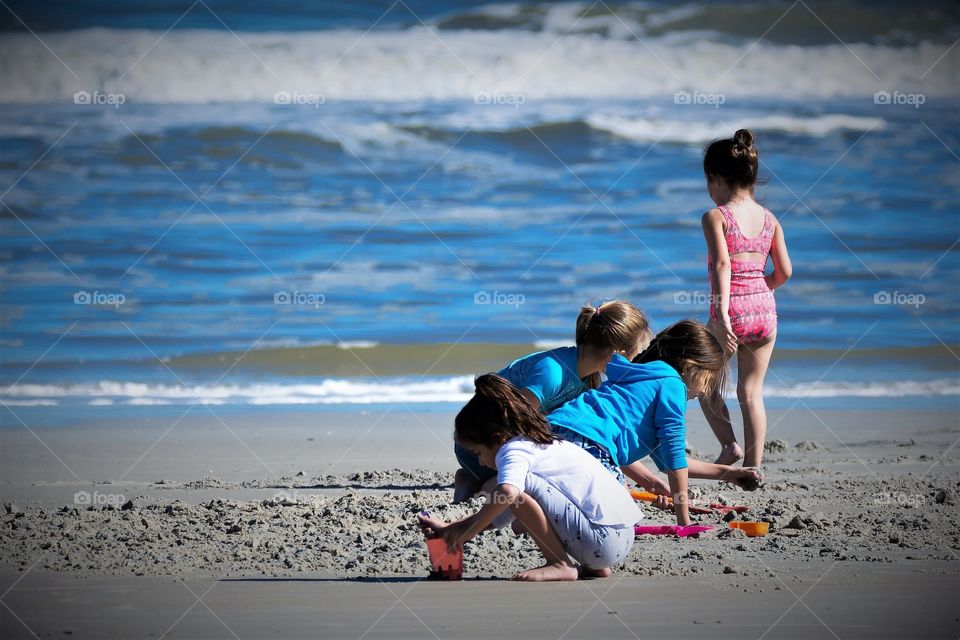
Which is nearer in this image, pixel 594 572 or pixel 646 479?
pixel 594 572

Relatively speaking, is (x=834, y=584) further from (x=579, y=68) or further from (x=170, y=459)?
(x=579, y=68)

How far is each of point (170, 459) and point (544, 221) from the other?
8.79 meters

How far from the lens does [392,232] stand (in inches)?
603

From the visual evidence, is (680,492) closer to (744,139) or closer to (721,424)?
(721,424)

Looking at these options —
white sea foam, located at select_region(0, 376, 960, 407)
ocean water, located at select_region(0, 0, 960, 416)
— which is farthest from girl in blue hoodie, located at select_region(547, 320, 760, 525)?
ocean water, located at select_region(0, 0, 960, 416)

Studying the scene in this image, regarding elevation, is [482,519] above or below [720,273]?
below

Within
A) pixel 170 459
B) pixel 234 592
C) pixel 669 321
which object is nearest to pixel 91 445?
pixel 170 459

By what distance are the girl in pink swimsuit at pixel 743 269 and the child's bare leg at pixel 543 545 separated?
6.09ft

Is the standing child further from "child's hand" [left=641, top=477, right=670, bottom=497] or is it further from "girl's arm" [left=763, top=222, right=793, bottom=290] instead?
"girl's arm" [left=763, top=222, right=793, bottom=290]

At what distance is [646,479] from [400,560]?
96cm

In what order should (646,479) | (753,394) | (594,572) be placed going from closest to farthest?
(594,572) → (646,479) → (753,394)

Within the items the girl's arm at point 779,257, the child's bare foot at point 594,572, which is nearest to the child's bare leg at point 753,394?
the girl's arm at point 779,257

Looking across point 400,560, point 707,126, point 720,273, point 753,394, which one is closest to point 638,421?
point 400,560

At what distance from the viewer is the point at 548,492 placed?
371 centimetres
